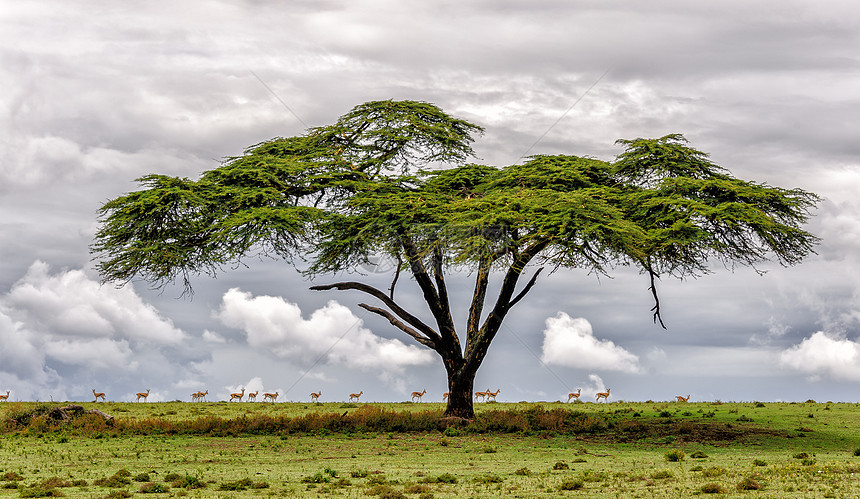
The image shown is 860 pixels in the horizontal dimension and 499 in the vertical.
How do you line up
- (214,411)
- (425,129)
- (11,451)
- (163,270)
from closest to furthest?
(11,451), (163,270), (425,129), (214,411)

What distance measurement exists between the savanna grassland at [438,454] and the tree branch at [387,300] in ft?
12.4

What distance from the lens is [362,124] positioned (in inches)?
1457

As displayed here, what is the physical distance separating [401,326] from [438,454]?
31.9 feet

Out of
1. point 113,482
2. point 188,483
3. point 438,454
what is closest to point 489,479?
point 188,483

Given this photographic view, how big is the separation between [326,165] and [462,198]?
6272mm

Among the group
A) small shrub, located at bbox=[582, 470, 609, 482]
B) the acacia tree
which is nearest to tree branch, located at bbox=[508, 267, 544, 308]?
the acacia tree

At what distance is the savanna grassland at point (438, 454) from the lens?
17.0 meters

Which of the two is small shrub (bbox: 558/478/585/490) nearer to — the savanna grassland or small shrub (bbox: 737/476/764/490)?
the savanna grassland

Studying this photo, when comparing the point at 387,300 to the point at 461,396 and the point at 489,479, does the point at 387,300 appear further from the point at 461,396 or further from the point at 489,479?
the point at 489,479

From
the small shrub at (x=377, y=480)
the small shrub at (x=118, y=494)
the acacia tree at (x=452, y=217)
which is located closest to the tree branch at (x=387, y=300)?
the acacia tree at (x=452, y=217)

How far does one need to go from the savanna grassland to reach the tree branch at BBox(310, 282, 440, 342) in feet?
12.4

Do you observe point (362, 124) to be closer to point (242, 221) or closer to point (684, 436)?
point (242, 221)

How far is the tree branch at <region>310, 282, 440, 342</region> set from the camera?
110ft

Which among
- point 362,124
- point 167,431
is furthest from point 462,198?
point 167,431
